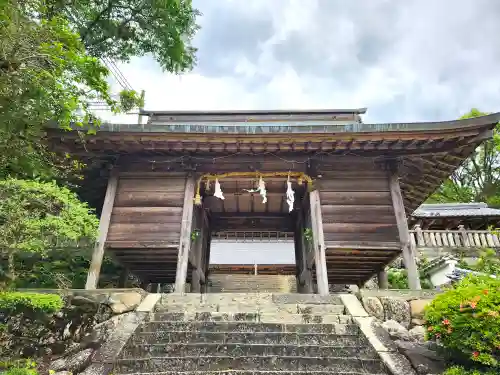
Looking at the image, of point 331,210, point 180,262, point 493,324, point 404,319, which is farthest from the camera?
point 331,210

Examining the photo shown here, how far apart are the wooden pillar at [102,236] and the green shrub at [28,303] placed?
2542 mm

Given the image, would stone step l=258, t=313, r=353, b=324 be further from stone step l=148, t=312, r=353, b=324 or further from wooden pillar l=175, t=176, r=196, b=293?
wooden pillar l=175, t=176, r=196, b=293

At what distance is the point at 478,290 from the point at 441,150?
17.4 ft

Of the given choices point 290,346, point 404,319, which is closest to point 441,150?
point 404,319

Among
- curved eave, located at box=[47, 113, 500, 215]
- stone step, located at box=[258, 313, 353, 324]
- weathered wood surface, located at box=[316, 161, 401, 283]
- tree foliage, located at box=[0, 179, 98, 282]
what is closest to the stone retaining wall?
tree foliage, located at box=[0, 179, 98, 282]

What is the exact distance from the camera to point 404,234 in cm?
928

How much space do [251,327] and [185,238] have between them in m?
3.82

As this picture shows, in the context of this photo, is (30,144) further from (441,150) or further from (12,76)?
(441,150)

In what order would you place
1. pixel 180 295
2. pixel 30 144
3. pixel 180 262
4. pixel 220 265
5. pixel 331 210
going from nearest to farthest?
pixel 30 144 < pixel 180 295 < pixel 180 262 < pixel 331 210 < pixel 220 265

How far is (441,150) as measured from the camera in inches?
368

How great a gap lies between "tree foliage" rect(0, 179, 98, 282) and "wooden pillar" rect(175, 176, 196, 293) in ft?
8.70

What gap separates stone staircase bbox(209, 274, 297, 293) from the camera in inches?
614

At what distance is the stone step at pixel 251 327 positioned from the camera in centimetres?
605

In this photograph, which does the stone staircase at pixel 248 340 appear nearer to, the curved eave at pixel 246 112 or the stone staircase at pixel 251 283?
the stone staircase at pixel 251 283
